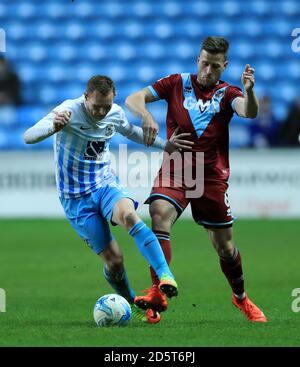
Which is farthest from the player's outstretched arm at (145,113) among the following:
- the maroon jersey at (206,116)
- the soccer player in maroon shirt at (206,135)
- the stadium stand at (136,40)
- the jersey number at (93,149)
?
the stadium stand at (136,40)

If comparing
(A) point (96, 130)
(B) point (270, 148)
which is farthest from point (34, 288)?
(B) point (270, 148)

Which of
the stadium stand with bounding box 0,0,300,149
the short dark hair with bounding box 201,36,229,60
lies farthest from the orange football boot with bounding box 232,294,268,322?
the stadium stand with bounding box 0,0,300,149

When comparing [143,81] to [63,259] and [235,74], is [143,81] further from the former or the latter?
[63,259]

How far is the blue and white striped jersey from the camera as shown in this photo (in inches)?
275

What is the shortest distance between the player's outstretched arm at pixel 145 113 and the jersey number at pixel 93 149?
14.4 inches

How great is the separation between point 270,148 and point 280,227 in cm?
167

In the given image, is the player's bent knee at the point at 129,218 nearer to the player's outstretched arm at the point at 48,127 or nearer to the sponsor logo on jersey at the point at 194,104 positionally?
the player's outstretched arm at the point at 48,127

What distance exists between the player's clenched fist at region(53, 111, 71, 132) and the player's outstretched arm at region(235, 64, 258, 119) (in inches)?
49.1

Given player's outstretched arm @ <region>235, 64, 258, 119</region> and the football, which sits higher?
player's outstretched arm @ <region>235, 64, 258, 119</region>

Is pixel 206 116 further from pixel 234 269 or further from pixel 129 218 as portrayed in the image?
pixel 234 269

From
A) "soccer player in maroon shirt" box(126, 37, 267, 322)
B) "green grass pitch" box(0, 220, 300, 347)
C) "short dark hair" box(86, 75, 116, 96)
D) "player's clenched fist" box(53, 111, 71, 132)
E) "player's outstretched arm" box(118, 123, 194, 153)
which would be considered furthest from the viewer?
"player's outstretched arm" box(118, 123, 194, 153)

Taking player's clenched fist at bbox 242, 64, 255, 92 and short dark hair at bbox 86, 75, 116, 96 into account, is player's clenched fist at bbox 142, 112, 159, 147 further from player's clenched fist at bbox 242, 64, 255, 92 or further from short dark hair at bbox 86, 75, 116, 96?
player's clenched fist at bbox 242, 64, 255, 92

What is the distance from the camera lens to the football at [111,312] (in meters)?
6.45

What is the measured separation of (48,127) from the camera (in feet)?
21.3
